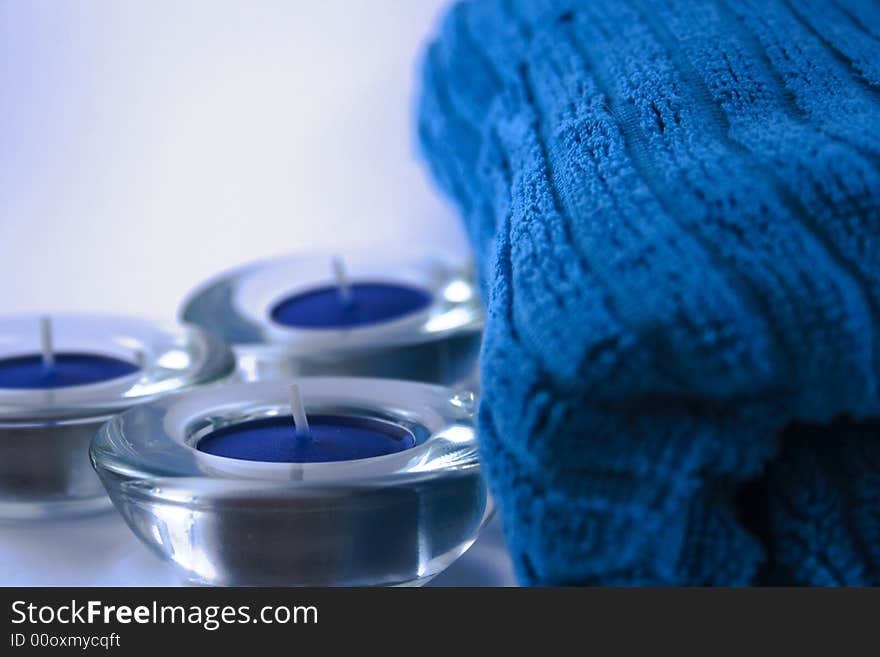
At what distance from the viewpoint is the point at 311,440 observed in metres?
0.37

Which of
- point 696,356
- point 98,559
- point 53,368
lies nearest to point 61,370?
point 53,368

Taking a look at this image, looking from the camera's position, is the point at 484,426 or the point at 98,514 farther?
the point at 98,514

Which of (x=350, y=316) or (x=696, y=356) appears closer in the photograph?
(x=696, y=356)

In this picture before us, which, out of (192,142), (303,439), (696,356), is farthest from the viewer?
(192,142)

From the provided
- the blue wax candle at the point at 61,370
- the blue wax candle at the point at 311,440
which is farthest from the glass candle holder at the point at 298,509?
the blue wax candle at the point at 61,370

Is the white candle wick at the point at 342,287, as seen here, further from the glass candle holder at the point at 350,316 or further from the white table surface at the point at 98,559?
the white table surface at the point at 98,559

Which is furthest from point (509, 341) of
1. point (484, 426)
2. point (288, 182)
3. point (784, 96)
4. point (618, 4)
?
point (288, 182)

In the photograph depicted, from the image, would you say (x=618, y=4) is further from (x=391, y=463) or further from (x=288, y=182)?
(x=288, y=182)

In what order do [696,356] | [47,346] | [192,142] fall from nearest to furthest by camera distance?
1. [696,356]
2. [47,346]
3. [192,142]

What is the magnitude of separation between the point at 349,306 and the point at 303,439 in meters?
0.21

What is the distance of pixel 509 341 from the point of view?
0.29 meters

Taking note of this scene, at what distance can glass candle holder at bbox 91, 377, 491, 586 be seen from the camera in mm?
313

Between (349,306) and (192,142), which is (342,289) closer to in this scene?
(349,306)

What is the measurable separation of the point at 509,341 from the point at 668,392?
43 millimetres
